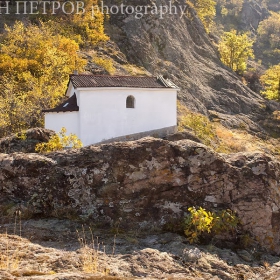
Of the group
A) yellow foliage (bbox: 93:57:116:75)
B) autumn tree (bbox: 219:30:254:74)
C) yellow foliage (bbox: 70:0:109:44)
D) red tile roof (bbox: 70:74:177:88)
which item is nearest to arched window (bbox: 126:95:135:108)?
red tile roof (bbox: 70:74:177:88)

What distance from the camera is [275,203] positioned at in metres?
8.62

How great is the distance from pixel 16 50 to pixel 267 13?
11267 cm

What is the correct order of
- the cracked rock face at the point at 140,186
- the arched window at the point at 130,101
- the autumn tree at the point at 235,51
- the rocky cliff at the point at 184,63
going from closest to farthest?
the cracked rock face at the point at 140,186 < the arched window at the point at 130,101 < the rocky cliff at the point at 184,63 < the autumn tree at the point at 235,51

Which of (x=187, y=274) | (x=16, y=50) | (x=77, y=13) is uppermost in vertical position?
(x=77, y=13)

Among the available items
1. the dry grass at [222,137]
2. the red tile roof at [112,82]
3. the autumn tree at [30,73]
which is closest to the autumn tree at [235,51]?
the dry grass at [222,137]

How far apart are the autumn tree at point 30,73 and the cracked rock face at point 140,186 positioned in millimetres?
15978

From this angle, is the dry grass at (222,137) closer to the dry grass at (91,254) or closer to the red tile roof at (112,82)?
the red tile roof at (112,82)

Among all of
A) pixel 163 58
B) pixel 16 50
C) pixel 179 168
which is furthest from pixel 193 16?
pixel 179 168

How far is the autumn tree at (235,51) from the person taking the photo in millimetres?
57469

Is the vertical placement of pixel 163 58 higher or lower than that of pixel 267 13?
lower

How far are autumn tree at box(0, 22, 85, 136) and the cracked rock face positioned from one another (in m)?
16.0

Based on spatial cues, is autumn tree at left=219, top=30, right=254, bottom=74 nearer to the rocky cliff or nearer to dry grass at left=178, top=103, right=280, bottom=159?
the rocky cliff

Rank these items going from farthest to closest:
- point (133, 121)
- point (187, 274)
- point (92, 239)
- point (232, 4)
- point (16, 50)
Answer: point (232, 4) < point (16, 50) < point (133, 121) < point (92, 239) < point (187, 274)

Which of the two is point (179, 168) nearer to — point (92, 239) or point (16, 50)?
point (92, 239)
